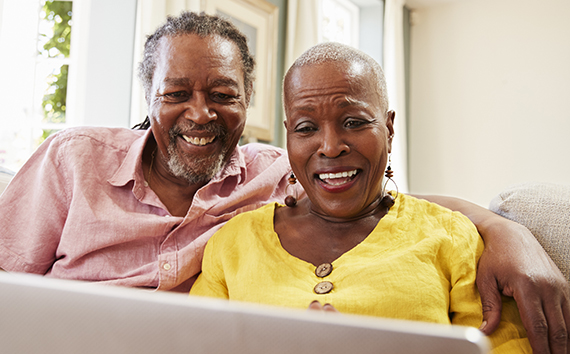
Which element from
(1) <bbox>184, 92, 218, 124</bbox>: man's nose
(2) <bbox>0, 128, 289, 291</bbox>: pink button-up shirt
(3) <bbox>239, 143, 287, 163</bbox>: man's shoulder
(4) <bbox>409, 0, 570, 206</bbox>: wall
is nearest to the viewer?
(2) <bbox>0, 128, 289, 291</bbox>: pink button-up shirt

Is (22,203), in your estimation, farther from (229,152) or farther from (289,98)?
(289,98)

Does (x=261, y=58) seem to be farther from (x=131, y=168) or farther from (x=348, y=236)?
(x=348, y=236)

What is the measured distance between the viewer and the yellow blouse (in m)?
0.93

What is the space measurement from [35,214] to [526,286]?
45.8 inches

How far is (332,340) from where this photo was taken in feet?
1.31

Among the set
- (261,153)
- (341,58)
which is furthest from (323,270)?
(261,153)

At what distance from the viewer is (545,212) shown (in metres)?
1.13

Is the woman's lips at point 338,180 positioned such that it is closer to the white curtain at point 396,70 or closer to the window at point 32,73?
the window at point 32,73

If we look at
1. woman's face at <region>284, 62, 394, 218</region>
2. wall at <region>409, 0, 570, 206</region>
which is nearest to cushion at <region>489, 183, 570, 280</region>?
woman's face at <region>284, 62, 394, 218</region>

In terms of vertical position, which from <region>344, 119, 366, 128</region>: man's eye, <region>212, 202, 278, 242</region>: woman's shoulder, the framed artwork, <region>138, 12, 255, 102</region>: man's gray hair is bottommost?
<region>212, 202, 278, 242</region>: woman's shoulder

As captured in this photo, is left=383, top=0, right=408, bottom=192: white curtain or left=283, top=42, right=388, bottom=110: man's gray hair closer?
left=283, top=42, right=388, bottom=110: man's gray hair

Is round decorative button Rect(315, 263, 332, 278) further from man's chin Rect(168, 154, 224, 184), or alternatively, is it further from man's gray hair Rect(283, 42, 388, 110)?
man's chin Rect(168, 154, 224, 184)

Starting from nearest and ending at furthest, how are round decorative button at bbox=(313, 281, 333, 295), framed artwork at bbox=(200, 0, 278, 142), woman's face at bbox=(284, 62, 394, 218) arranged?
round decorative button at bbox=(313, 281, 333, 295)
woman's face at bbox=(284, 62, 394, 218)
framed artwork at bbox=(200, 0, 278, 142)

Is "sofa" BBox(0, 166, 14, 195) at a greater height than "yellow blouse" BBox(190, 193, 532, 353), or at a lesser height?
greater
